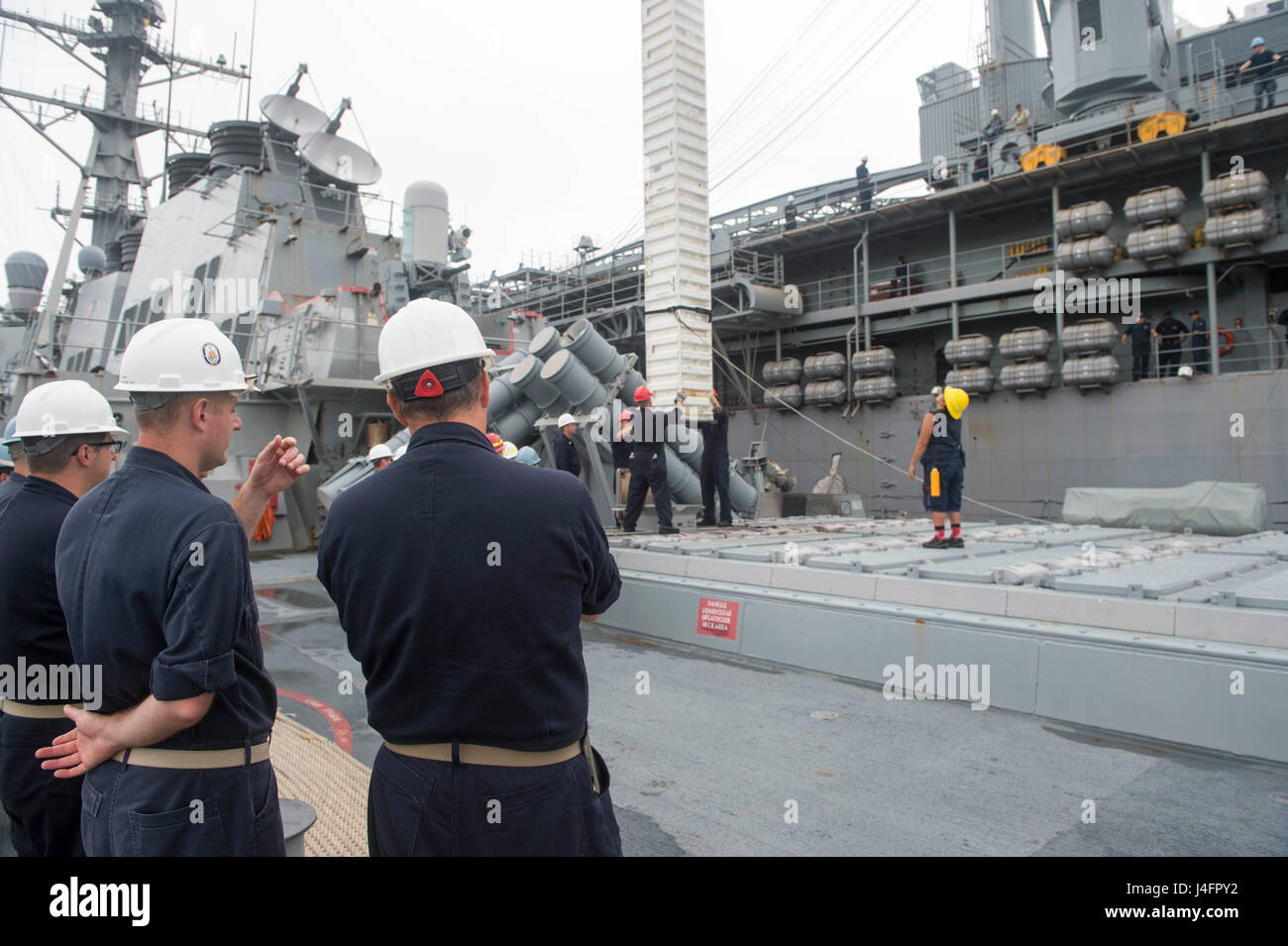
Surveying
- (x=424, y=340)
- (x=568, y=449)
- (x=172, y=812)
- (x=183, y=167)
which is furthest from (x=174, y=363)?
(x=183, y=167)

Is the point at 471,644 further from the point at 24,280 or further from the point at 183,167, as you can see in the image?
the point at 24,280

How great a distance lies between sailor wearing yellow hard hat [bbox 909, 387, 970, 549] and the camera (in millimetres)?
6316

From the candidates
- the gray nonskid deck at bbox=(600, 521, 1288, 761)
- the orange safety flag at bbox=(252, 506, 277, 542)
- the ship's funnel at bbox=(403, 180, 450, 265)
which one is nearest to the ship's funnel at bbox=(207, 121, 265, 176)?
the ship's funnel at bbox=(403, 180, 450, 265)

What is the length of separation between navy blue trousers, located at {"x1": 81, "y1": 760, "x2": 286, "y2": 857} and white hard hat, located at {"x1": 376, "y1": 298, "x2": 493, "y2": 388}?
35.7 inches

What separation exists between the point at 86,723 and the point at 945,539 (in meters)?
6.13

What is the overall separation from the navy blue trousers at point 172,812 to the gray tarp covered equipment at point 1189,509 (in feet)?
32.0

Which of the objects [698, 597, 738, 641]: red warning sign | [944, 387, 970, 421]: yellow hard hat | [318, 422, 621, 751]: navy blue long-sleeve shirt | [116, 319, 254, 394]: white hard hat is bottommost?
[698, 597, 738, 641]: red warning sign

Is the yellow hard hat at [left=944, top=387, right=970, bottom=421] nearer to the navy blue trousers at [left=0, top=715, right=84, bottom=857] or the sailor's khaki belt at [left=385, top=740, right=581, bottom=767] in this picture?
the sailor's khaki belt at [left=385, top=740, right=581, bottom=767]

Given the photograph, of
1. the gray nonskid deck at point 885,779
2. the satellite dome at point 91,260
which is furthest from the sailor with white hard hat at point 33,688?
the satellite dome at point 91,260

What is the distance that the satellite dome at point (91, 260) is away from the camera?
22359 mm

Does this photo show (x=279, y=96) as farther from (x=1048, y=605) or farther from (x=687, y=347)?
(x=1048, y=605)

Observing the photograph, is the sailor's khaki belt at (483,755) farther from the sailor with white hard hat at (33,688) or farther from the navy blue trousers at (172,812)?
the sailor with white hard hat at (33,688)

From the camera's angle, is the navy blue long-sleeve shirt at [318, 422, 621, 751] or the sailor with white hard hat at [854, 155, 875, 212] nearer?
the navy blue long-sleeve shirt at [318, 422, 621, 751]

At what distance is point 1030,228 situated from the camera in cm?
1856
